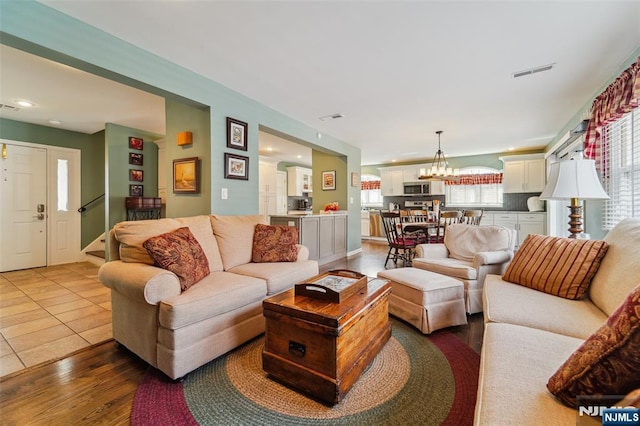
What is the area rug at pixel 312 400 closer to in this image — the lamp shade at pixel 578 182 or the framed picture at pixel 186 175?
the lamp shade at pixel 578 182

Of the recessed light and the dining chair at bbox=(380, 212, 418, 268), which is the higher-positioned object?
the recessed light

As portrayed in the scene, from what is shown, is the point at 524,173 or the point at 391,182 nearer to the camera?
the point at 524,173

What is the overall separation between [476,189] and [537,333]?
7.19 meters

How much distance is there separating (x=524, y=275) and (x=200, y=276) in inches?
96.0

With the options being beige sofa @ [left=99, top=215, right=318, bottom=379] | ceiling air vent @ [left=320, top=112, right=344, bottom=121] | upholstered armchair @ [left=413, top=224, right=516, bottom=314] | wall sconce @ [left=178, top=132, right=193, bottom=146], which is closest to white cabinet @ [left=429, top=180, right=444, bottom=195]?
ceiling air vent @ [left=320, top=112, right=344, bottom=121]

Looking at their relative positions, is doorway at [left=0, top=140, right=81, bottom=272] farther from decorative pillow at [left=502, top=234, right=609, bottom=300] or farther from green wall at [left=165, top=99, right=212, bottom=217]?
decorative pillow at [left=502, top=234, right=609, bottom=300]

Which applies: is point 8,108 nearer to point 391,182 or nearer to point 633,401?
point 633,401

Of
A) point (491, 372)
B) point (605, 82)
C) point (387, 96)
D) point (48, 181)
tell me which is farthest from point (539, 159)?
point (48, 181)

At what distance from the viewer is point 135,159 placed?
4.96 m

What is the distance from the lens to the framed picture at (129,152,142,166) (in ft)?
16.1

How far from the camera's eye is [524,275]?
2.06 m

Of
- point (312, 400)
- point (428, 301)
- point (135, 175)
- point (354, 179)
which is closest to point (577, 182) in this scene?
point (428, 301)

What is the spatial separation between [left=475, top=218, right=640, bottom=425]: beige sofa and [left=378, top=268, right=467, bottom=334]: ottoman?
35 cm

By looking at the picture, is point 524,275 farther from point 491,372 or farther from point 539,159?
point 539,159
